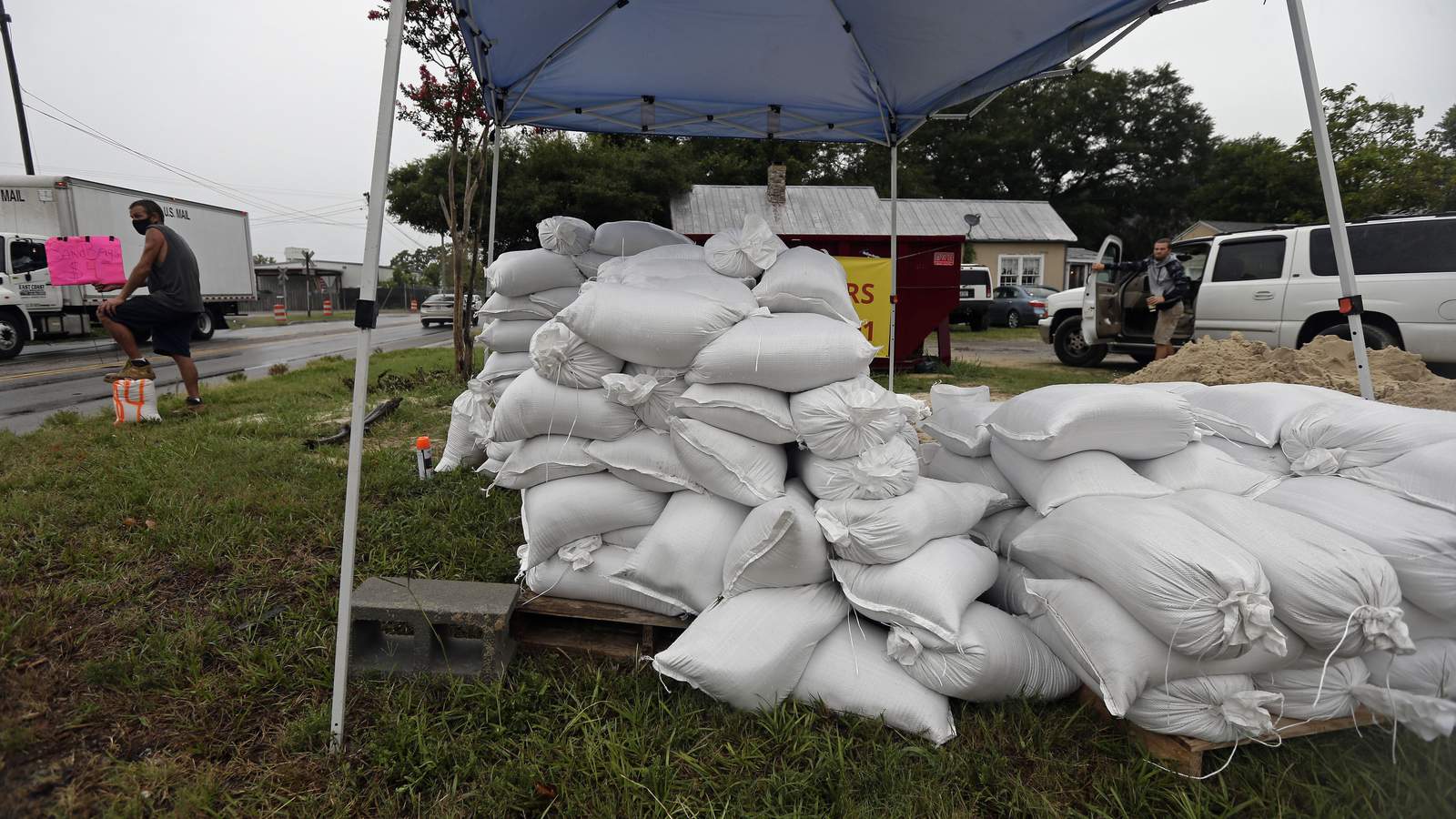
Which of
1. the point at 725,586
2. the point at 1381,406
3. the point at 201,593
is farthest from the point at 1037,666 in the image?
the point at 201,593

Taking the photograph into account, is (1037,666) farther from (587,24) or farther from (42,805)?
(587,24)

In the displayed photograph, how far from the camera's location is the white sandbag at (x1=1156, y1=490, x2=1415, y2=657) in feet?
4.85

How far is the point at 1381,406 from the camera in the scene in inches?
78.8

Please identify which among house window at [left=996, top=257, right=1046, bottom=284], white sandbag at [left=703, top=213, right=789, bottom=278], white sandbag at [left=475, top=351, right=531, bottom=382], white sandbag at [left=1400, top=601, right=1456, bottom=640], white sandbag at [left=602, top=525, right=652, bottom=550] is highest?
house window at [left=996, top=257, right=1046, bottom=284]

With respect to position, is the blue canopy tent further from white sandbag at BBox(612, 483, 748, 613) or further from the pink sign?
the pink sign

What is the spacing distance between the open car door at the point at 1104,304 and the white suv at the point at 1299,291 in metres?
0.01

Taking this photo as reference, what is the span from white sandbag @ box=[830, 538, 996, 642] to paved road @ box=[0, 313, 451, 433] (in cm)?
657

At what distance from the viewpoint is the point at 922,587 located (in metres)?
1.85

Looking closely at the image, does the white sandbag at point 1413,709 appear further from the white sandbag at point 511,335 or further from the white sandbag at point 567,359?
the white sandbag at point 511,335

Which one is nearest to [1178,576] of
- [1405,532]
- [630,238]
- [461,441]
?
[1405,532]

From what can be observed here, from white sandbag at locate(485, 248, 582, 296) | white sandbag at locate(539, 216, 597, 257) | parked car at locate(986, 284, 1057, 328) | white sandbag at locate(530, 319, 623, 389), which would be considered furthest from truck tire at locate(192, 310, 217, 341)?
parked car at locate(986, 284, 1057, 328)

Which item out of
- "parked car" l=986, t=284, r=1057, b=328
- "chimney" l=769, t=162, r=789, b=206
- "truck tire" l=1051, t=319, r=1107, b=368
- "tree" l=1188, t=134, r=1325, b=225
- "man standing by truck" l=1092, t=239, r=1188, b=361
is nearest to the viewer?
"man standing by truck" l=1092, t=239, r=1188, b=361

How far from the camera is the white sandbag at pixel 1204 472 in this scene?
79.4 inches

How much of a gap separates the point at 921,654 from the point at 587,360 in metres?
1.44
